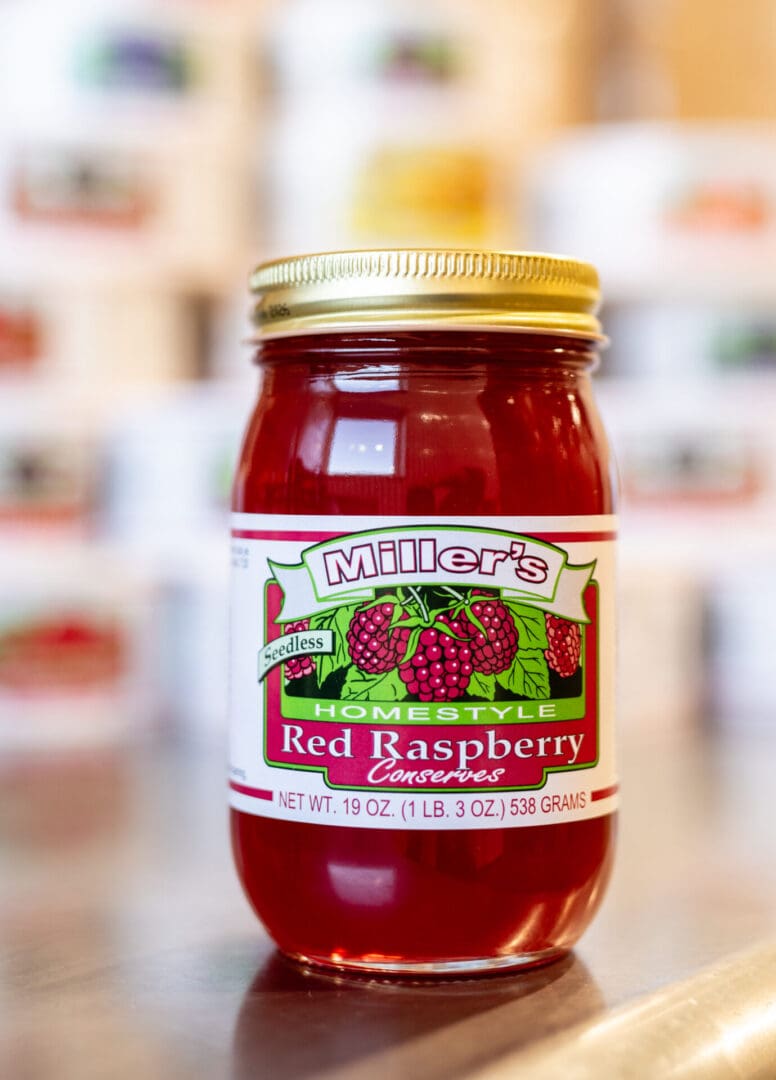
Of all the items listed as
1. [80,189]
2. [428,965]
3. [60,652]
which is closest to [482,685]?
[428,965]

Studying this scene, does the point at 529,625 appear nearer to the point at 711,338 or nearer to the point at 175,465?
the point at 175,465

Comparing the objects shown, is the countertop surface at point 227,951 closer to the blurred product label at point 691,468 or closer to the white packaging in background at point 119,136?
the blurred product label at point 691,468

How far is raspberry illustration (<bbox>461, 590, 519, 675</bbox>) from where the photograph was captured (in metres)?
0.60

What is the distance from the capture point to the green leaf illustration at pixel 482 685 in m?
0.60

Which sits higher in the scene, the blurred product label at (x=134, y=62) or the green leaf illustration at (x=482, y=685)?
the blurred product label at (x=134, y=62)

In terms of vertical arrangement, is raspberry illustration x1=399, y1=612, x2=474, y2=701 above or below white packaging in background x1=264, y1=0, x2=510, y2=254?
below

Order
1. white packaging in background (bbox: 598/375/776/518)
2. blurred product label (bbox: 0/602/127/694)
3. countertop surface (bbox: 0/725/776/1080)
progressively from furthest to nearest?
white packaging in background (bbox: 598/375/776/518) < blurred product label (bbox: 0/602/127/694) < countertop surface (bbox: 0/725/776/1080)

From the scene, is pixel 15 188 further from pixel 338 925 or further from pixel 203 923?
pixel 338 925

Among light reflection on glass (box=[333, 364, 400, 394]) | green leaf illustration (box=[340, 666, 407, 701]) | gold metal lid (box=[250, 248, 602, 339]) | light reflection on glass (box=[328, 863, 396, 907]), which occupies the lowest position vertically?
light reflection on glass (box=[328, 863, 396, 907])

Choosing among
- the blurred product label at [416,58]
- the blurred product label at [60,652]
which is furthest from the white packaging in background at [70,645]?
the blurred product label at [416,58]

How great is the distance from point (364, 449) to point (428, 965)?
Answer: 22cm

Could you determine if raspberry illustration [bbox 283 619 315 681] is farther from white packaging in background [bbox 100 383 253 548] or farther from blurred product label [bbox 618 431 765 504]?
blurred product label [bbox 618 431 765 504]

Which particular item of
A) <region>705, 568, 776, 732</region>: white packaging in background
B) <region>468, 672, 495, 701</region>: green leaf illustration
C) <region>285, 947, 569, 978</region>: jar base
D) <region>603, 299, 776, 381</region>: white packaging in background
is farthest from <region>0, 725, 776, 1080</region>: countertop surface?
<region>603, 299, 776, 381</region>: white packaging in background

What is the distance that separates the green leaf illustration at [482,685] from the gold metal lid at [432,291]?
147mm
